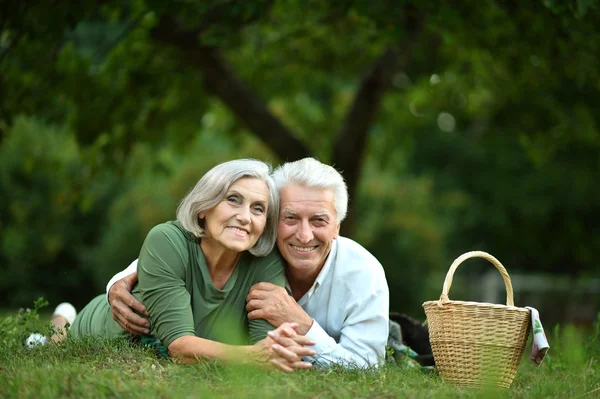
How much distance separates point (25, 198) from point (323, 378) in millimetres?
15168

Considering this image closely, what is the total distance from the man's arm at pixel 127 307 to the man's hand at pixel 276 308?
610 millimetres

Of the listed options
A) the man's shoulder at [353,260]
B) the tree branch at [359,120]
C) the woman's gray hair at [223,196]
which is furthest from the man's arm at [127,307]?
the tree branch at [359,120]

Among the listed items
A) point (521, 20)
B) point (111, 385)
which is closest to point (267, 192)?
point (111, 385)

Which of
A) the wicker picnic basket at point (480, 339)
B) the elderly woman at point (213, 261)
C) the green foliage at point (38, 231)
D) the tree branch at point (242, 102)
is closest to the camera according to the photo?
the wicker picnic basket at point (480, 339)

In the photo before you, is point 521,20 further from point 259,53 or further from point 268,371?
point 268,371

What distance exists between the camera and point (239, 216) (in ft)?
13.9

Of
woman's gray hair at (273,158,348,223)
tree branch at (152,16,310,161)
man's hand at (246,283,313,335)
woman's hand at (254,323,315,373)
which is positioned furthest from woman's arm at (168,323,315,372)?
tree branch at (152,16,310,161)

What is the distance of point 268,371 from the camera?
378 centimetres

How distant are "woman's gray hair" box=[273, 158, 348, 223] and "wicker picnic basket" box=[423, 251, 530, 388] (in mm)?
875

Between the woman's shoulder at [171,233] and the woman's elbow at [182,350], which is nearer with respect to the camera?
the woman's elbow at [182,350]

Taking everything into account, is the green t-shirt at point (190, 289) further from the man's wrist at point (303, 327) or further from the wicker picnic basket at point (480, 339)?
the wicker picnic basket at point (480, 339)

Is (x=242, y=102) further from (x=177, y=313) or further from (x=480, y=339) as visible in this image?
(x=480, y=339)

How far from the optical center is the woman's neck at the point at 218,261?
436 centimetres

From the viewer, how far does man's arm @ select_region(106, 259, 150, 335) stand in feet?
14.3
